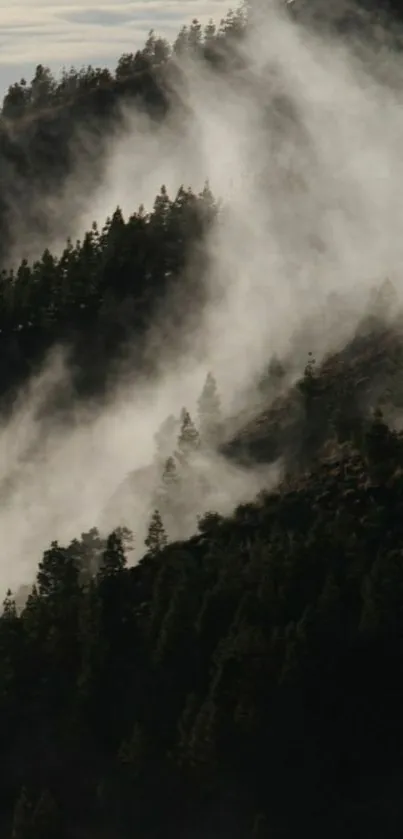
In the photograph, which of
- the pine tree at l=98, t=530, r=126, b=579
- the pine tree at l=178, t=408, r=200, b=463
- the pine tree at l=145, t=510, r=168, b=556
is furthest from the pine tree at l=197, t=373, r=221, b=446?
the pine tree at l=98, t=530, r=126, b=579

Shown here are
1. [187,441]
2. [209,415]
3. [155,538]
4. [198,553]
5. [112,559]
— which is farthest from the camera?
[209,415]

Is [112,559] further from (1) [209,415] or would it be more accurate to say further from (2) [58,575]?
(1) [209,415]

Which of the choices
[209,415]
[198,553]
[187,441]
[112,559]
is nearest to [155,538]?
[198,553]

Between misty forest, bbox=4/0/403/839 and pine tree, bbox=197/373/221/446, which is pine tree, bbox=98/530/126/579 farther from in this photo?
pine tree, bbox=197/373/221/446

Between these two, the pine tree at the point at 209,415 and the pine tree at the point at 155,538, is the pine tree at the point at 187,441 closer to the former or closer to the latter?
the pine tree at the point at 209,415

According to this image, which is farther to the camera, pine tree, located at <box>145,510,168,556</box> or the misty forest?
pine tree, located at <box>145,510,168,556</box>

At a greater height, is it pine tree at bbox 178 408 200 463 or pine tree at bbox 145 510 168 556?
pine tree at bbox 178 408 200 463

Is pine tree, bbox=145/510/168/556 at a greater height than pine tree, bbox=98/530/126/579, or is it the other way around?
pine tree, bbox=145/510/168/556

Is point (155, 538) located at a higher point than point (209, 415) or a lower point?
lower

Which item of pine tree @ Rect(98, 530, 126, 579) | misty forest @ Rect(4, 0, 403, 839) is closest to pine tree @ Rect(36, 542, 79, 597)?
misty forest @ Rect(4, 0, 403, 839)

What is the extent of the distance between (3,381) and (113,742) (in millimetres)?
74489

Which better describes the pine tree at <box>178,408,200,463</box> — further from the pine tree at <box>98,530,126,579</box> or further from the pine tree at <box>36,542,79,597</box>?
the pine tree at <box>98,530,126,579</box>

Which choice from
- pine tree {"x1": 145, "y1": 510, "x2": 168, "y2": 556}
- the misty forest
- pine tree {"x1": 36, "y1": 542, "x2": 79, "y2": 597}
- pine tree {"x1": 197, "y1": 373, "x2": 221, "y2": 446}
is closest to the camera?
the misty forest

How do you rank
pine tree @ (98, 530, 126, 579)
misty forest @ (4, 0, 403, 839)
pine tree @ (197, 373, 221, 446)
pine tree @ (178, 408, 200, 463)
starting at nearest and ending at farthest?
misty forest @ (4, 0, 403, 839)
pine tree @ (98, 530, 126, 579)
pine tree @ (178, 408, 200, 463)
pine tree @ (197, 373, 221, 446)
